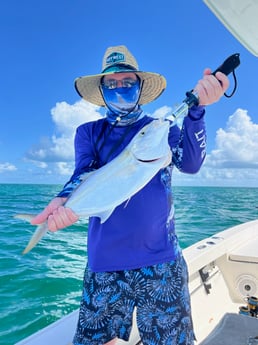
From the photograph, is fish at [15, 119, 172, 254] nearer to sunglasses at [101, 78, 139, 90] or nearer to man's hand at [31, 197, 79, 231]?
man's hand at [31, 197, 79, 231]

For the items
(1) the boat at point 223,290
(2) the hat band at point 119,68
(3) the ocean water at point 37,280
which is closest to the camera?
(2) the hat band at point 119,68

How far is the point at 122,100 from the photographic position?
1.71m

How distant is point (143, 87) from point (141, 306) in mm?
1184

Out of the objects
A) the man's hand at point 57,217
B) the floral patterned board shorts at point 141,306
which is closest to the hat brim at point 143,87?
the man's hand at point 57,217

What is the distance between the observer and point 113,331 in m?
1.53

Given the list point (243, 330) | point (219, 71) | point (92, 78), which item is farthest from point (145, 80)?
point (243, 330)

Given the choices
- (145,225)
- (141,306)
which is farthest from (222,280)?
(145,225)

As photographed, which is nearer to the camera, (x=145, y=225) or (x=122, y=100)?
(x=145, y=225)

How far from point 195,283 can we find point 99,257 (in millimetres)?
1859

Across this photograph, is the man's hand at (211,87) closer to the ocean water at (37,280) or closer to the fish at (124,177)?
the fish at (124,177)

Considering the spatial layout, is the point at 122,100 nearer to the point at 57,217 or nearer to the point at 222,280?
the point at 57,217

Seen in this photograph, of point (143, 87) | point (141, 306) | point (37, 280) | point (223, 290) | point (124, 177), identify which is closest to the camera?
point (124, 177)

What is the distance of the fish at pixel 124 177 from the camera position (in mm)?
1229

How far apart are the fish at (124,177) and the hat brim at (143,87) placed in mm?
636
